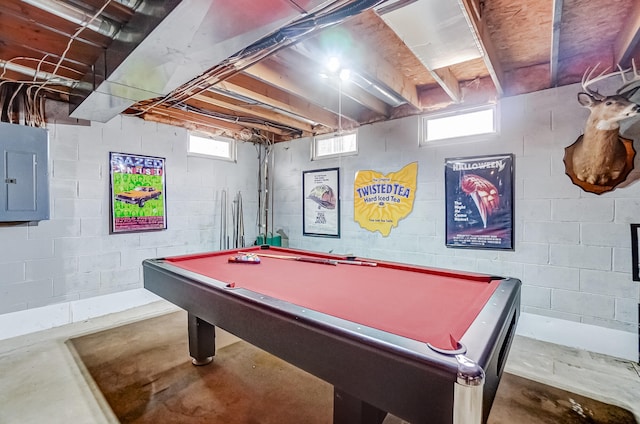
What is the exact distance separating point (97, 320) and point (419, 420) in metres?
3.65

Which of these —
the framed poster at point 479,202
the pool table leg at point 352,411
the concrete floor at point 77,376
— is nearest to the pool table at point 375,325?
the pool table leg at point 352,411

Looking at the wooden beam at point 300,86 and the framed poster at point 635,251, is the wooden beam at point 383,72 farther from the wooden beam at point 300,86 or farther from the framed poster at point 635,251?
the framed poster at point 635,251

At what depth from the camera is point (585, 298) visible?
2.62 meters

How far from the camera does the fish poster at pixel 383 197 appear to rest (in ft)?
11.5

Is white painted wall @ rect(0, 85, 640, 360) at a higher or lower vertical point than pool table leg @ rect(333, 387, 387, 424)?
higher

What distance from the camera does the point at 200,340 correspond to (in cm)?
229

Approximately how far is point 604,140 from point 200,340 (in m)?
3.55

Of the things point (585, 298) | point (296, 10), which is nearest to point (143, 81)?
point (296, 10)

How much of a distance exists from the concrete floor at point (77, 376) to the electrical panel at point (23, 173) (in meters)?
1.18

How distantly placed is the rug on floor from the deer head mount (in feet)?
5.61

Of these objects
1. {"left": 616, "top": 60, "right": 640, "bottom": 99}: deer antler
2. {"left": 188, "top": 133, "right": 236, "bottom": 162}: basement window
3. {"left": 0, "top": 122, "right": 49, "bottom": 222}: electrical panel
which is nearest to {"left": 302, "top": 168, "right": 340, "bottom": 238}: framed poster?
{"left": 188, "top": 133, "right": 236, "bottom": 162}: basement window

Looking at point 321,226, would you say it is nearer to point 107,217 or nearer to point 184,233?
point 184,233

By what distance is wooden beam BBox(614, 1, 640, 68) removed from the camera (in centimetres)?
189

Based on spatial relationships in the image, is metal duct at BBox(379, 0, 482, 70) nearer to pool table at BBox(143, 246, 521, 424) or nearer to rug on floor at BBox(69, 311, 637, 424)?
pool table at BBox(143, 246, 521, 424)
